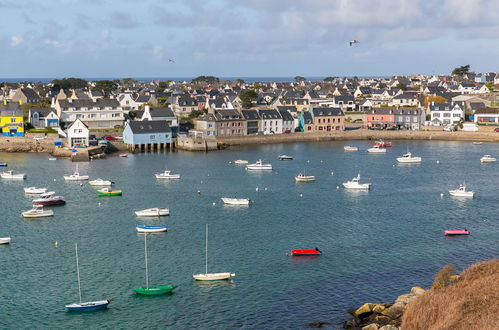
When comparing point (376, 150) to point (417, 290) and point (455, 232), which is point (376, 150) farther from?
point (417, 290)

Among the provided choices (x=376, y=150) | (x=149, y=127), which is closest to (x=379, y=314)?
(x=376, y=150)

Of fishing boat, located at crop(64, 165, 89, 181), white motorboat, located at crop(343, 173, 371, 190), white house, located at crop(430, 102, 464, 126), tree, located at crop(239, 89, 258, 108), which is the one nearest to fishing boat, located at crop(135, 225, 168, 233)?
fishing boat, located at crop(64, 165, 89, 181)

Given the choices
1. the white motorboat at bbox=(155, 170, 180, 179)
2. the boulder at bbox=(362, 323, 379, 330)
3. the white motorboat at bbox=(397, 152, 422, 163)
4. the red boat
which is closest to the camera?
the boulder at bbox=(362, 323, 379, 330)

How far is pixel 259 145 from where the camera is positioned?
9806cm

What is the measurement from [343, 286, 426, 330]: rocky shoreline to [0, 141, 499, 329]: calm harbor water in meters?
0.95

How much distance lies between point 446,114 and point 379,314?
9244 centimetres

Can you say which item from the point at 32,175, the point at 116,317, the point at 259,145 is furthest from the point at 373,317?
the point at 259,145

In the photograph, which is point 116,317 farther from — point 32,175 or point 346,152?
point 346,152

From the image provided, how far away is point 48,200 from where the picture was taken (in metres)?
53.1

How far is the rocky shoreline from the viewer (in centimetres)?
2920

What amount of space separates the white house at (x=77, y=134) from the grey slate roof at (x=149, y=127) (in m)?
6.68

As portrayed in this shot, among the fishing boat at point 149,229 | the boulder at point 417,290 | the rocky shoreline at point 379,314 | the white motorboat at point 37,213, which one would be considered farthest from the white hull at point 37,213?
the boulder at point 417,290

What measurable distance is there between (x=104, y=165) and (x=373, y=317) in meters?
51.9

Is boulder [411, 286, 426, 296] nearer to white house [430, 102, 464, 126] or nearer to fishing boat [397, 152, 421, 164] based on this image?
fishing boat [397, 152, 421, 164]
